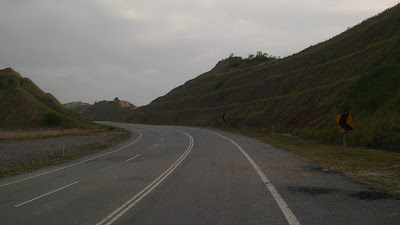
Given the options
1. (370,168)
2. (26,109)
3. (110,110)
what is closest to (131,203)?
(370,168)

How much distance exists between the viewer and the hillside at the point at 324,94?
822 inches

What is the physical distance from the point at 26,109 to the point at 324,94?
170 ft

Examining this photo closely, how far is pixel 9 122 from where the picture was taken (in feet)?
183

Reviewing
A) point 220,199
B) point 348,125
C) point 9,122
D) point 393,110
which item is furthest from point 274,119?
point 9,122

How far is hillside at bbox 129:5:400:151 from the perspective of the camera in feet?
68.5

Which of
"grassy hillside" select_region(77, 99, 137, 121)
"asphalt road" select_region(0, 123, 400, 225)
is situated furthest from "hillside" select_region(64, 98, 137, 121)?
"asphalt road" select_region(0, 123, 400, 225)

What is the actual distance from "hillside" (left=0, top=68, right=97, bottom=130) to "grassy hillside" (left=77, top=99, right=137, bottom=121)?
159 feet

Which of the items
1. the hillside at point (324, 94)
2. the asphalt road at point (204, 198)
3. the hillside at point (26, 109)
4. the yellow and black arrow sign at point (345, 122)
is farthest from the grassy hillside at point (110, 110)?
the asphalt road at point (204, 198)

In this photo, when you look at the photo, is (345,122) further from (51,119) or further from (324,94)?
(51,119)

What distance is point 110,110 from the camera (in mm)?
135250

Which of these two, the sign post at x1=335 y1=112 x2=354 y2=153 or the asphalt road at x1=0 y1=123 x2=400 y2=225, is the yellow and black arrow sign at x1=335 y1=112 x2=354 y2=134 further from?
the asphalt road at x1=0 y1=123 x2=400 y2=225

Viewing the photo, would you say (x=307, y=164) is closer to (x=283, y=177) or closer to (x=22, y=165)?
(x=283, y=177)

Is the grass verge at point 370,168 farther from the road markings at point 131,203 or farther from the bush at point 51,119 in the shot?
the bush at point 51,119

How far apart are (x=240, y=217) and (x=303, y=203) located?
160 centimetres
